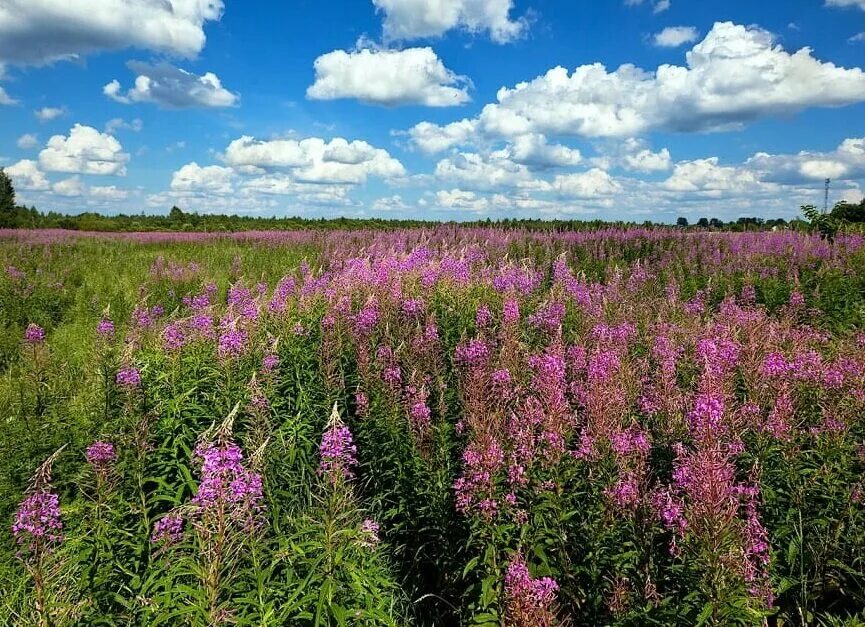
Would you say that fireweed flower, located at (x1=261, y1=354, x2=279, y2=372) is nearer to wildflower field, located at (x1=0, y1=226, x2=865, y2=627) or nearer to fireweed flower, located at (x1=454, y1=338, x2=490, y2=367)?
wildflower field, located at (x1=0, y1=226, x2=865, y2=627)

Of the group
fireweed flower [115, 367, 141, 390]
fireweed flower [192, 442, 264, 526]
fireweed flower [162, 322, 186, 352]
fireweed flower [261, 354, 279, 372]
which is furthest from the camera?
fireweed flower [162, 322, 186, 352]

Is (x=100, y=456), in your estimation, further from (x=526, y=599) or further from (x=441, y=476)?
(x=526, y=599)

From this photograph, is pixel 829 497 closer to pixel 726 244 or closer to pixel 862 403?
pixel 862 403

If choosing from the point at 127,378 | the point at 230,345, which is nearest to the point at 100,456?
the point at 127,378

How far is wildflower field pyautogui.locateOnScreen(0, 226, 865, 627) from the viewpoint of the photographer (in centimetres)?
265

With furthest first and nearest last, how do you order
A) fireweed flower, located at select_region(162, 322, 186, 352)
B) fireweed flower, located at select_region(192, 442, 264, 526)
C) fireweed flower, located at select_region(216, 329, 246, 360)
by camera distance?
fireweed flower, located at select_region(162, 322, 186, 352) → fireweed flower, located at select_region(216, 329, 246, 360) → fireweed flower, located at select_region(192, 442, 264, 526)

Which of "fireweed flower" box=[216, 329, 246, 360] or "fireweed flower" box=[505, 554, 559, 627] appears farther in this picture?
"fireweed flower" box=[216, 329, 246, 360]

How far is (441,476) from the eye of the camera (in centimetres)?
388

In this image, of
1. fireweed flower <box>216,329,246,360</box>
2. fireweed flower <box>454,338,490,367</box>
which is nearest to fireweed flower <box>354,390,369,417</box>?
fireweed flower <box>454,338,490,367</box>

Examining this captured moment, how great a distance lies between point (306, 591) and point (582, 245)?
15.3 m

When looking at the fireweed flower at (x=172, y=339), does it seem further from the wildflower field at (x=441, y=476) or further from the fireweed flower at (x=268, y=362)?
the fireweed flower at (x=268, y=362)

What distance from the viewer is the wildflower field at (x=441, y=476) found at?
2650mm

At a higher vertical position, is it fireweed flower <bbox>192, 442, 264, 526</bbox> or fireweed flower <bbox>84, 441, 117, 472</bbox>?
fireweed flower <bbox>192, 442, 264, 526</bbox>

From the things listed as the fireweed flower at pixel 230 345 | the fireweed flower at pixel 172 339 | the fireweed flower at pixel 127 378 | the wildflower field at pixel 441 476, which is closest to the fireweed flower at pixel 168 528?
the wildflower field at pixel 441 476
